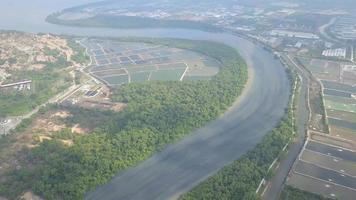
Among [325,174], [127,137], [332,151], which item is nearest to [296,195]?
[325,174]

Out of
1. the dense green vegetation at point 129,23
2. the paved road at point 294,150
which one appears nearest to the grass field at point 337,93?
the paved road at point 294,150

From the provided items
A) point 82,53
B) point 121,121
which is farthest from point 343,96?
point 82,53

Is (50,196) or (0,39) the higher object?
(0,39)

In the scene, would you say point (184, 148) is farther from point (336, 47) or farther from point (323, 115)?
point (336, 47)

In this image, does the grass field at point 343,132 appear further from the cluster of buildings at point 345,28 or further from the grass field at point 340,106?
the cluster of buildings at point 345,28

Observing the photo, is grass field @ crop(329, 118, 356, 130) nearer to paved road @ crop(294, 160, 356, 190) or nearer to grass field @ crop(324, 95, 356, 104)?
grass field @ crop(324, 95, 356, 104)

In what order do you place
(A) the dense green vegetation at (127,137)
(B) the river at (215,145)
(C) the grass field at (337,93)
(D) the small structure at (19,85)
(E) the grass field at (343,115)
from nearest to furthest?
(B) the river at (215,145), (A) the dense green vegetation at (127,137), (E) the grass field at (343,115), (C) the grass field at (337,93), (D) the small structure at (19,85)

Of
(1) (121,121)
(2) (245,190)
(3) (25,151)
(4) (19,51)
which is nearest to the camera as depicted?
(2) (245,190)
